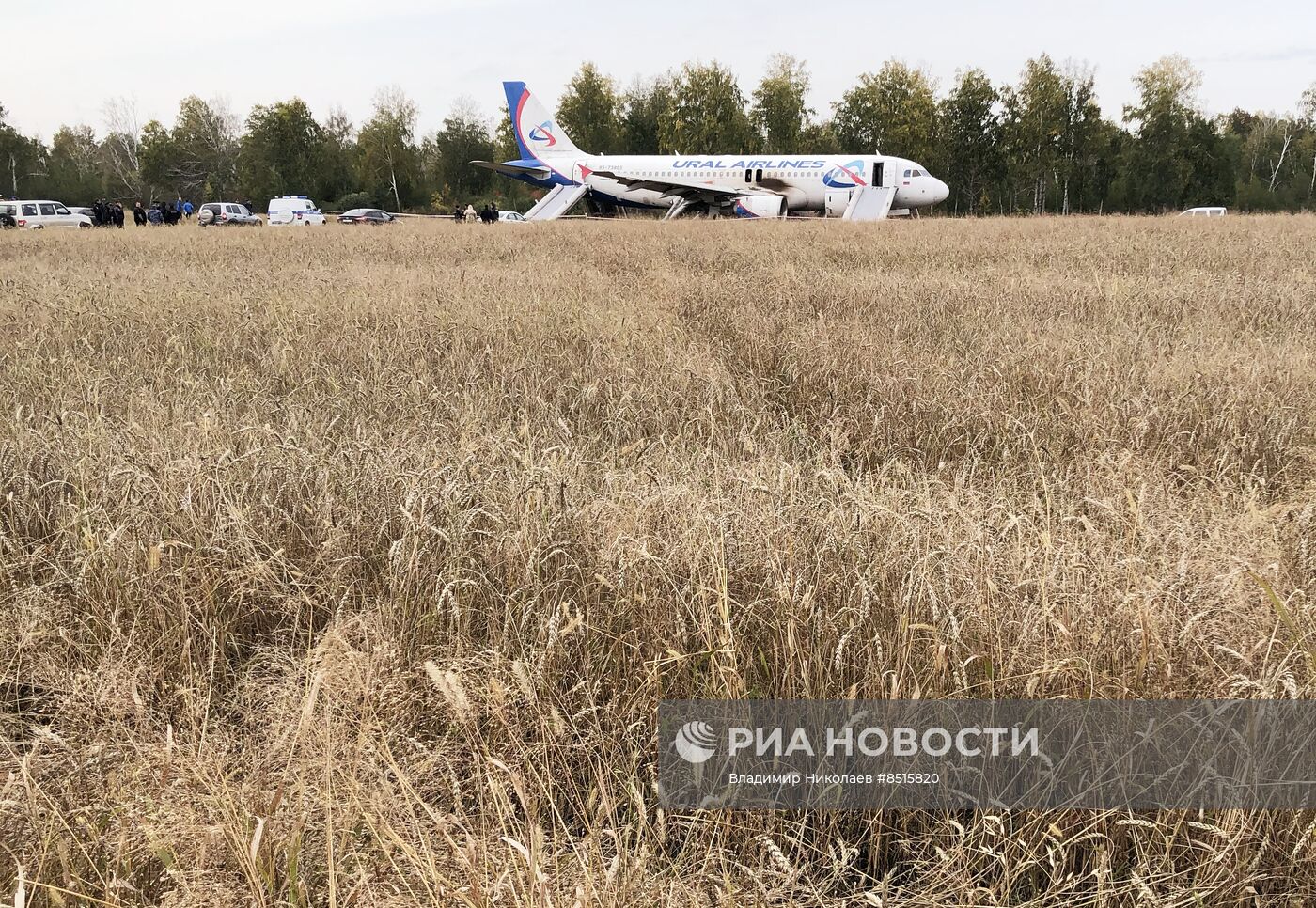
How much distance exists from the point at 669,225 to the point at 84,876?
63.7 feet

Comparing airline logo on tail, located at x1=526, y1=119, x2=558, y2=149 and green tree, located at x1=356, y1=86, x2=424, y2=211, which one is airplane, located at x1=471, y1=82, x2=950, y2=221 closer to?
airline logo on tail, located at x1=526, y1=119, x2=558, y2=149

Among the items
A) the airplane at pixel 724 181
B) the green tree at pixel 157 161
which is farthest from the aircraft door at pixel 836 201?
the green tree at pixel 157 161

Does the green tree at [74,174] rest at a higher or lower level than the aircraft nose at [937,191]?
higher

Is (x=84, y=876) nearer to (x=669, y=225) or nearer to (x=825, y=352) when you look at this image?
(x=825, y=352)

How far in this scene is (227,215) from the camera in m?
38.4

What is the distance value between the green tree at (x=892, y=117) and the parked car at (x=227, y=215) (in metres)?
36.9

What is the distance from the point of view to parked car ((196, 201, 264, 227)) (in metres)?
35.6

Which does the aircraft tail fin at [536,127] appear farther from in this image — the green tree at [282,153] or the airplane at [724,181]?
the green tree at [282,153]

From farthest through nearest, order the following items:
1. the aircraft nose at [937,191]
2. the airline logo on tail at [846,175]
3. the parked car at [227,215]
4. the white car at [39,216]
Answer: the parked car at [227,215]
the white car at [39,216]
the aircraft nose at [937,191]
the airline logo on tail at [846,175]

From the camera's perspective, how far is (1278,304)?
629cm

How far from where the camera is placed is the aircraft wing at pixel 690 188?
1232 inches

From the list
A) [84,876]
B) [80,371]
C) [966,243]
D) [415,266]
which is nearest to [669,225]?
[966,243]

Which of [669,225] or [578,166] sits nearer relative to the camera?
[669,225]

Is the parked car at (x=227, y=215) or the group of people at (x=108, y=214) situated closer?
the group of people at (x=108, y=214)
